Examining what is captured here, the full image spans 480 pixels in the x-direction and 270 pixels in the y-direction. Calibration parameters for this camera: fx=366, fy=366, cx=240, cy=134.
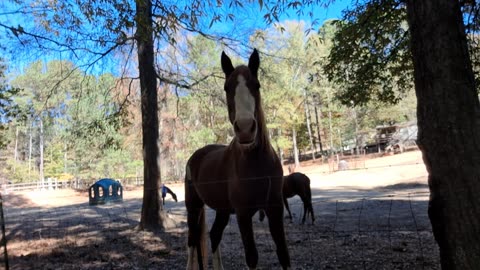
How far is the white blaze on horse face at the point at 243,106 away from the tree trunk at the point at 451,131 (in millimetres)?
1213

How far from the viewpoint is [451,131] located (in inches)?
90.0

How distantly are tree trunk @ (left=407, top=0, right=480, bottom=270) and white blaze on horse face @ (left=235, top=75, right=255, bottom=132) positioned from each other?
1213 mm

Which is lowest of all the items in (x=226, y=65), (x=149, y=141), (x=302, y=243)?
(x=302, y=243)

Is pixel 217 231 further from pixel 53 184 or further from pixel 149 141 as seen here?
pixel 53 184

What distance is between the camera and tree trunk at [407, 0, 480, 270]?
2256 mm

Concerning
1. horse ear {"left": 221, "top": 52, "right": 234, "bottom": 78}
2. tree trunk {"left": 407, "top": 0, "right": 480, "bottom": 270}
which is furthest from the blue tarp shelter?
tree trunk {"left": 407, "top": 0, "right": 480, "bottom": 270}

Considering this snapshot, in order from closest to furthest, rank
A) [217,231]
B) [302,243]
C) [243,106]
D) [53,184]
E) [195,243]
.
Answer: [243,106] < [217,231] < [195,243] < [302,243] < [53,184]

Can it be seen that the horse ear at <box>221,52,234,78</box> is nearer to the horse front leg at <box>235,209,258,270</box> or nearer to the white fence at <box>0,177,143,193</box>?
the horse front leg at <box>235,209,258,270</box>

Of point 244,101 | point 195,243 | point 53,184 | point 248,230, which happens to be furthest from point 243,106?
point 53,184

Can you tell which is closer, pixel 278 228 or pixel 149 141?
pixel 278 228

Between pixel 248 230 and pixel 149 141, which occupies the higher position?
pixel 149 141

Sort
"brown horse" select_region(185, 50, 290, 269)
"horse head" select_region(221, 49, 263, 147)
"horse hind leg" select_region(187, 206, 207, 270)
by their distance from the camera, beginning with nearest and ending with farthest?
"horse head" select_region(221, 49, 263, 147), "brown horse" select_region(185, 50, 290, 269), "horse hind leg" select_region(187, 206, 207, 270)

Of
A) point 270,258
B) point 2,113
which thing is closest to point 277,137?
point 2,113

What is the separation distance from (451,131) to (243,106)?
4.71ft
